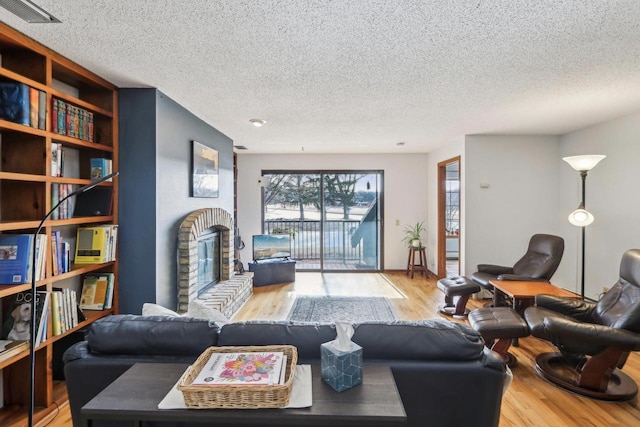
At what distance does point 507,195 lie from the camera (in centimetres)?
478

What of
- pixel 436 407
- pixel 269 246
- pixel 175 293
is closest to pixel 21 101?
pixel 175 293

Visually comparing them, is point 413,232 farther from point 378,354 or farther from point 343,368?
point 343,368

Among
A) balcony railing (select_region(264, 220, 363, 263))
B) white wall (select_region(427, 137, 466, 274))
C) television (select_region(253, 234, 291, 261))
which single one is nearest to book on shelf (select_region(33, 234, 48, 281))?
television (select_region(253, 234, 291, 261))

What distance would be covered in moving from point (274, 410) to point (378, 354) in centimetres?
56

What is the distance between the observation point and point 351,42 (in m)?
2.00

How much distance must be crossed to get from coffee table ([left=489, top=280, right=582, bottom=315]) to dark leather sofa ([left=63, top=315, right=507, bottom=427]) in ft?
6.47

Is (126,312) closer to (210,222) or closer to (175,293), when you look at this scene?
(175,293)

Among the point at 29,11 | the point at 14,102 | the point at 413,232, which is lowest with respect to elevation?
the point at 413,232

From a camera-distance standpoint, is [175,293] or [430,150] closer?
[175,293]

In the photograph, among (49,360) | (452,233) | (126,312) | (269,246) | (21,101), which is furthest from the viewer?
(452,233)

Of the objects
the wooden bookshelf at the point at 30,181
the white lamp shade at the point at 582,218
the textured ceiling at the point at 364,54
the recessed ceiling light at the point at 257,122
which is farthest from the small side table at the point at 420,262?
the wooden bookshelf at the point at 30,181

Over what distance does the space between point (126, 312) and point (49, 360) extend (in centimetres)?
64

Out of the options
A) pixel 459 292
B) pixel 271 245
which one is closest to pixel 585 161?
pixel 459 292

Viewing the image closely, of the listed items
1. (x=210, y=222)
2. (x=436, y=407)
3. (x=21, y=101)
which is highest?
(x=21, y=101)
